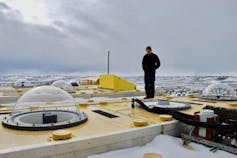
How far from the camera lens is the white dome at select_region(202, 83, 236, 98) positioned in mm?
6270

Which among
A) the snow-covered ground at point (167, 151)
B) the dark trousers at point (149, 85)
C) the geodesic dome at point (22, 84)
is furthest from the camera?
the geodesic dome at point (22, 84)

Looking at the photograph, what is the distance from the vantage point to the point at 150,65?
18.7 ft

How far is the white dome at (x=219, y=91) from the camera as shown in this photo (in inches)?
247

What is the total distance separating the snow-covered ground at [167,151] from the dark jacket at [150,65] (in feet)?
10.8

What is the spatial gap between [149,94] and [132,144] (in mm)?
3560

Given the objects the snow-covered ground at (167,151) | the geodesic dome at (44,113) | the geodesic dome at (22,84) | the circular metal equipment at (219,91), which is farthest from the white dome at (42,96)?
the geodesic dome at (22,84)

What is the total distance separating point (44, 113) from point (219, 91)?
5.15m

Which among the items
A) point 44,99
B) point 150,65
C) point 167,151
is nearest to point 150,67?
point 150,65

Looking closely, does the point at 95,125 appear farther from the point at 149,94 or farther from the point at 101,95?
the point at 101,95

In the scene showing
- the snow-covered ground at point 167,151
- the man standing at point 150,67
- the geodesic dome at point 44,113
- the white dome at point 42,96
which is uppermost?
the man standing at point 150,67

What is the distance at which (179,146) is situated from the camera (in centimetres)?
249

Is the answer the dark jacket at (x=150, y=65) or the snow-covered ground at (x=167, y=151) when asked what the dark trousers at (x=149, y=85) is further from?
the snow-covered ground at (x=167, y=151)

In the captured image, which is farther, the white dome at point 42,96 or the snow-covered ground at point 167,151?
the white dome at point 42,96

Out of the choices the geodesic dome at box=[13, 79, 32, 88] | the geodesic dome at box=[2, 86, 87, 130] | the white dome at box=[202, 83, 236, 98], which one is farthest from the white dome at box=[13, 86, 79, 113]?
the geodesic dome at box=[13, 79, 32, 88]
